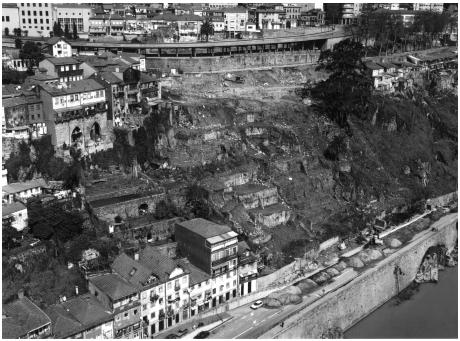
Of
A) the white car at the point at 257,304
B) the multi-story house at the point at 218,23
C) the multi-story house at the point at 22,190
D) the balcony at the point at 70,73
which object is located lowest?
the white car at the point at 257,304

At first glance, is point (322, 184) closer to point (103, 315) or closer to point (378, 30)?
point (103, 315)

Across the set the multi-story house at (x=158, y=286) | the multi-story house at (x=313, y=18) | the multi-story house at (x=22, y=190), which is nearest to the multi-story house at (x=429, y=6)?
the multi-story house at (x=313, y=18)

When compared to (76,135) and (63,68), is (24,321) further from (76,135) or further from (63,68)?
(63,68)

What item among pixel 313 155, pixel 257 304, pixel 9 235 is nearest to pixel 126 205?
pixel 9 235

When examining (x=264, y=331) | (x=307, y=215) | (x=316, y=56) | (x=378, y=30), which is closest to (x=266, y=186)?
(x=307, y=215)

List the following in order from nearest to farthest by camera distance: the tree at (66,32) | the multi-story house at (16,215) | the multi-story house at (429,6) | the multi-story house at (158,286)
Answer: the multi-story house at (158,286) < the multi-story house at (16,215) < the tree at (66,32) < the multi-story house at (429,6)

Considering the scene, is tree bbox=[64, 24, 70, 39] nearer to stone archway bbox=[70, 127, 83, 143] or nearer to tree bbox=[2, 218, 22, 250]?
stone archway bbox=[70, 127, 83, 143]

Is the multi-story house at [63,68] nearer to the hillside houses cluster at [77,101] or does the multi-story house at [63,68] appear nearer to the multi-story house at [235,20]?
the hillside houses cluster at [77,101]
